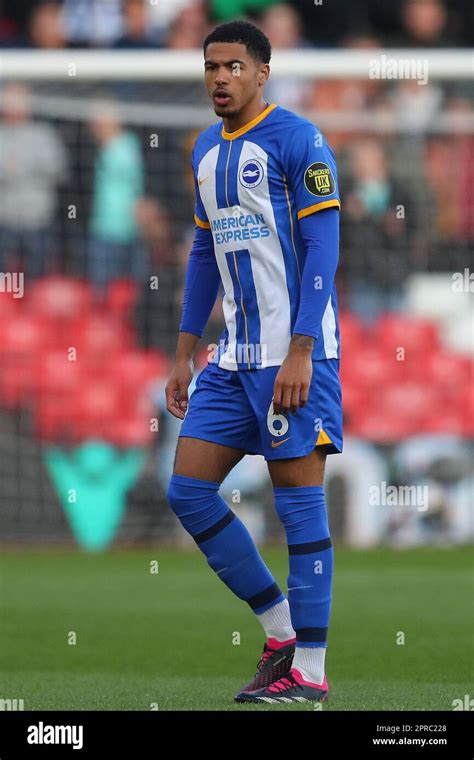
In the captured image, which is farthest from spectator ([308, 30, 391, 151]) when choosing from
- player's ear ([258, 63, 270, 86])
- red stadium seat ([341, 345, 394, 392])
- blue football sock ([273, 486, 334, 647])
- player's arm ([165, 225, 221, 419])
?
blue football sock ([273, 486, 334, 647])

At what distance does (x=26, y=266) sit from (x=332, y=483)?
2.60m

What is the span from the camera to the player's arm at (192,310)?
5180 millimetres

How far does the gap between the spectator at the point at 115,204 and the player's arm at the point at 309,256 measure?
6331 mm

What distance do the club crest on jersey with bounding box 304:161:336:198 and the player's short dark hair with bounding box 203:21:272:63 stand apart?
1.31 ft

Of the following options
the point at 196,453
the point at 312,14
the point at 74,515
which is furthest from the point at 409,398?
the point at 196,453

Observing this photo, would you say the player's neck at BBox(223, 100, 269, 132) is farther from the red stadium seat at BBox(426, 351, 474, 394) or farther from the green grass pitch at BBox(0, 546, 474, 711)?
the red stadium seat at BBox(426, 351, 474, 394)

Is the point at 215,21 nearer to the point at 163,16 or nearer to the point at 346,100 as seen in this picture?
the point at 163,16

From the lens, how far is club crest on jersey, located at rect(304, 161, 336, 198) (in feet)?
15.5

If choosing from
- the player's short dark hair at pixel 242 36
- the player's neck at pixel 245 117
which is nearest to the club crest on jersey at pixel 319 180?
the player's neck at pixel 245 117

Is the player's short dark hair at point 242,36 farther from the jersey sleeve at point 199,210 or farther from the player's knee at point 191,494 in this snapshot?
the player's knee at point 191,494

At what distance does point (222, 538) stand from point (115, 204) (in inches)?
251

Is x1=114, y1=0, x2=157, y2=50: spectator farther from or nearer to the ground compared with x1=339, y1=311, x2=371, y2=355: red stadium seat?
farther from the ground

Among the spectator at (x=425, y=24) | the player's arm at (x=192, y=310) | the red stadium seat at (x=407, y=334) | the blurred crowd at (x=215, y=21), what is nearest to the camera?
the player's arm at (x=192, y=310)

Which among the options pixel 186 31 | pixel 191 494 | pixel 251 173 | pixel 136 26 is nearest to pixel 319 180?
pixel 251 173
